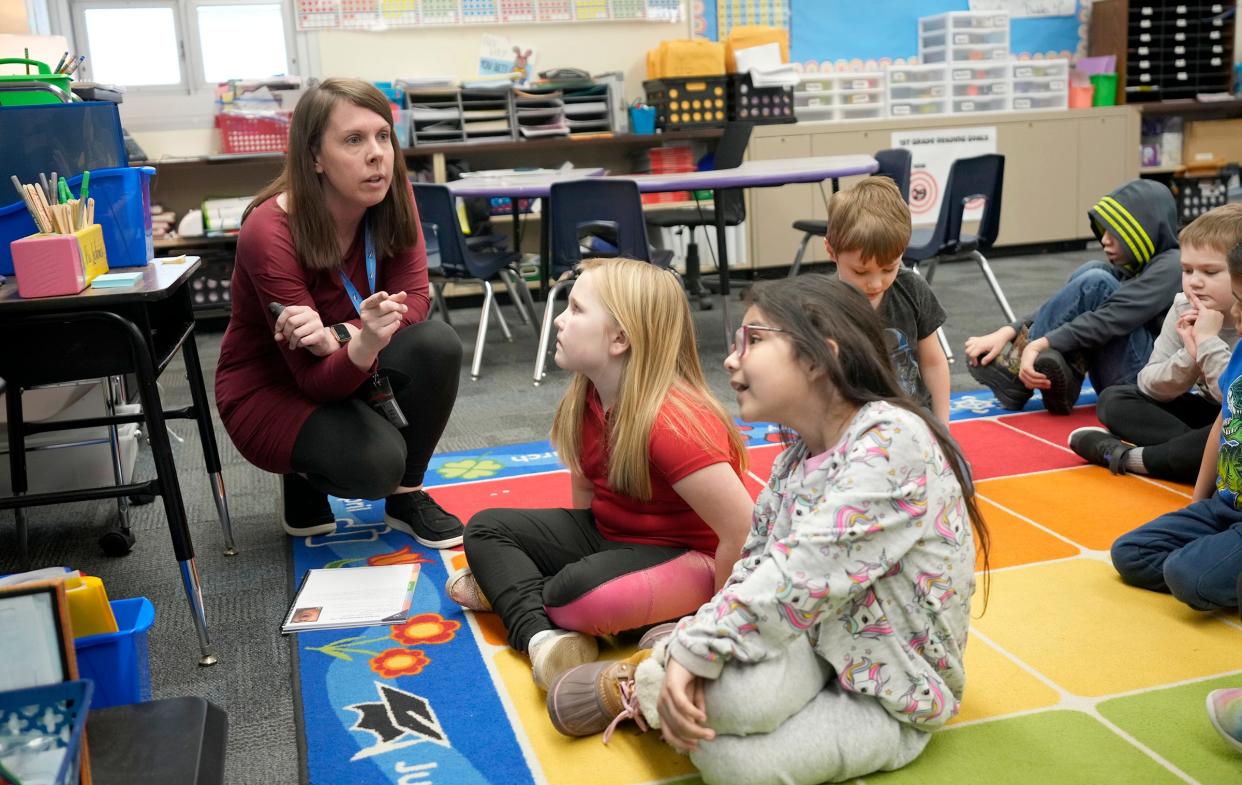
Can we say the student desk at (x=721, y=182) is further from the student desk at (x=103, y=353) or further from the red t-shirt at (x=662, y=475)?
the student desk at (x=103, y=353)

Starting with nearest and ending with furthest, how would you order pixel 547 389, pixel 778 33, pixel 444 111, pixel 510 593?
pixel 510 593
pixel 547 389
pixel 444 111
pixel 778 33

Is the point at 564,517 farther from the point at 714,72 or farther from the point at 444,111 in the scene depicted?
the point at 714,72

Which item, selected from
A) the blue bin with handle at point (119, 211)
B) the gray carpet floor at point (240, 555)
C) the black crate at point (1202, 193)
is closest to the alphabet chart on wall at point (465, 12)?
the gray carpet floor at point (240, 555)

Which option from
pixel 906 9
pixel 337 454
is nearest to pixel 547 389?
pixel 337 454

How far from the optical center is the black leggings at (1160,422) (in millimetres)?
2342

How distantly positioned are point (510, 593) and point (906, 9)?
5218 millimetres

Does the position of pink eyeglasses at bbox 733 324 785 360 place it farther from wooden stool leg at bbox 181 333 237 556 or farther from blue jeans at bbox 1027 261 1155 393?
blue jeans at bbox 1027 261 1155 393

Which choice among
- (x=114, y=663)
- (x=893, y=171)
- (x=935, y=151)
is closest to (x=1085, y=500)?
(x=114, y=663)

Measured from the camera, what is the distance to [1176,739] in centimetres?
138

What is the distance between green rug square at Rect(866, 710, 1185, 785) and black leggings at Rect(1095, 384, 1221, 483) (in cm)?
108

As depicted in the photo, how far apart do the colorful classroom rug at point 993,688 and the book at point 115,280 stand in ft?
2.07

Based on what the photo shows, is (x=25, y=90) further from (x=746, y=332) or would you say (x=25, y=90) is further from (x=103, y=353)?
(x=746, y=332)

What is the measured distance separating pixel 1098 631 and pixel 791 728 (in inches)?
26.8

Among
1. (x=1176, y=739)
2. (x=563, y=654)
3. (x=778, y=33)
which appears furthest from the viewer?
(x=778, y=33)
